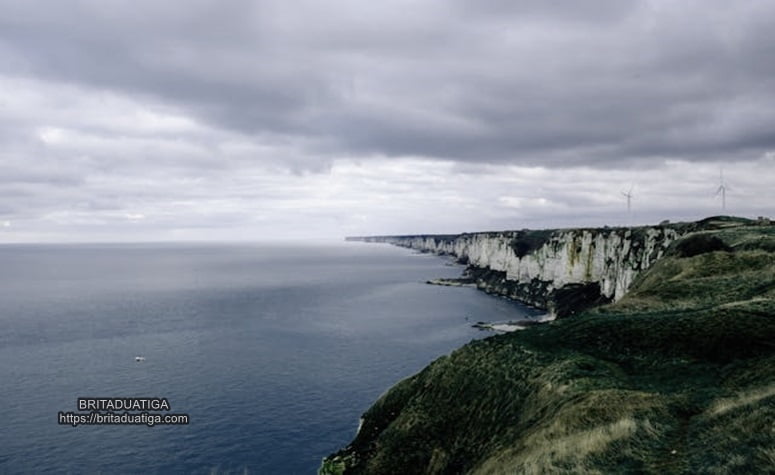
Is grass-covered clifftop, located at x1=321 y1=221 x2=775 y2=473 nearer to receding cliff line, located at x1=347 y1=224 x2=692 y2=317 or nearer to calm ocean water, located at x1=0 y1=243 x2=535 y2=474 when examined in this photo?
calm ocean water, located at x1=0 y1=243 x2=535 y2=474

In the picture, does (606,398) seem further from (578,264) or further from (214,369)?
(578,264)

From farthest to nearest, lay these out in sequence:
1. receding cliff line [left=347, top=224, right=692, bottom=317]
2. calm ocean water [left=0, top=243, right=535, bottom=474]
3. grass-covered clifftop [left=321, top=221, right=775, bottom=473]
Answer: receding cliff line [left=347, top=224, right=692, bottom=317] < calm ocean water [left=0, top=243, right=535, bottom=474] < grass-covered clifftop [left=321, top=221, right=775, bottom=473]

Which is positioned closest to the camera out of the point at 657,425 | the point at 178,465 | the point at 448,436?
the point at 657,425

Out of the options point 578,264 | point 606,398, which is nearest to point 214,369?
point 606,398

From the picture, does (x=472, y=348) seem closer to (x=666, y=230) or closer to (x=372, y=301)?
(x=666, y=230)

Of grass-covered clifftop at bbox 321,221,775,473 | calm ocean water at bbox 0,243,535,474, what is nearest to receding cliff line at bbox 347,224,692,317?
calm ocean water at bbox 0,243,535,474

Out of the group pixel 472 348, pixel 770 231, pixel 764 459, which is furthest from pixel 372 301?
pixel 764 459

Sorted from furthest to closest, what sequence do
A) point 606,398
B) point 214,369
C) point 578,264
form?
point 578,264
point 214,369
point 606,398
